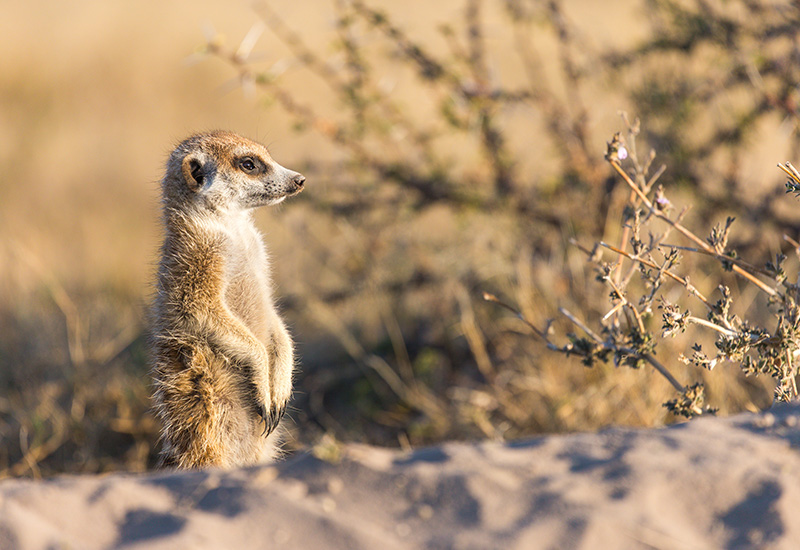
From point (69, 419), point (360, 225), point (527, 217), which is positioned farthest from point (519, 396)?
point (69, 419)

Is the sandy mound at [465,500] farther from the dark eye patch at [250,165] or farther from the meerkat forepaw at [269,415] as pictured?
the dark eye patch at [250,165]

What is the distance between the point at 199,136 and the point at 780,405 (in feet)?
8.53

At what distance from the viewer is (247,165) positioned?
3537 mm

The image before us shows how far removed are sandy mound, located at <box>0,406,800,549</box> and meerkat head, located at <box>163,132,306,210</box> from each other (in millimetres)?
1551

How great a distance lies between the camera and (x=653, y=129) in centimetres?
550

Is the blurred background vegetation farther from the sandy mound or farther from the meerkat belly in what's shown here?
the sandy mound

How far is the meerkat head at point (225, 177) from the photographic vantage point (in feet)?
11.3

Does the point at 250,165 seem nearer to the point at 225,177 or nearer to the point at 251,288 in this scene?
the point at 225,177

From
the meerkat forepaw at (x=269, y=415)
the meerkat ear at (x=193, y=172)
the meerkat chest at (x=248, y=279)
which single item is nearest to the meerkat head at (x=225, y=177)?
the meerkat ear at (x=193, y=172)

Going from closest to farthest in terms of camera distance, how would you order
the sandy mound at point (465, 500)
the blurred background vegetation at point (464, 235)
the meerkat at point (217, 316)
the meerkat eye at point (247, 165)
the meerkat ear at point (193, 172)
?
the sandy mound at point (465, 500), the meerkat at point (217, 316), the meerkat ear at point (193, 172), the meerkat eye at point (247, 165), the blurred background vegetation at point (464, 235)

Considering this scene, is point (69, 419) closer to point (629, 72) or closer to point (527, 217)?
point (527, 217)

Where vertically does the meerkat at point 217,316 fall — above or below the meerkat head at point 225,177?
below

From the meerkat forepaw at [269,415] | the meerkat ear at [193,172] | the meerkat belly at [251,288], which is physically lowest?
the meerkat forepaw at [269,415]

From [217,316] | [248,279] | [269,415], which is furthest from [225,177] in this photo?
[269,415]
